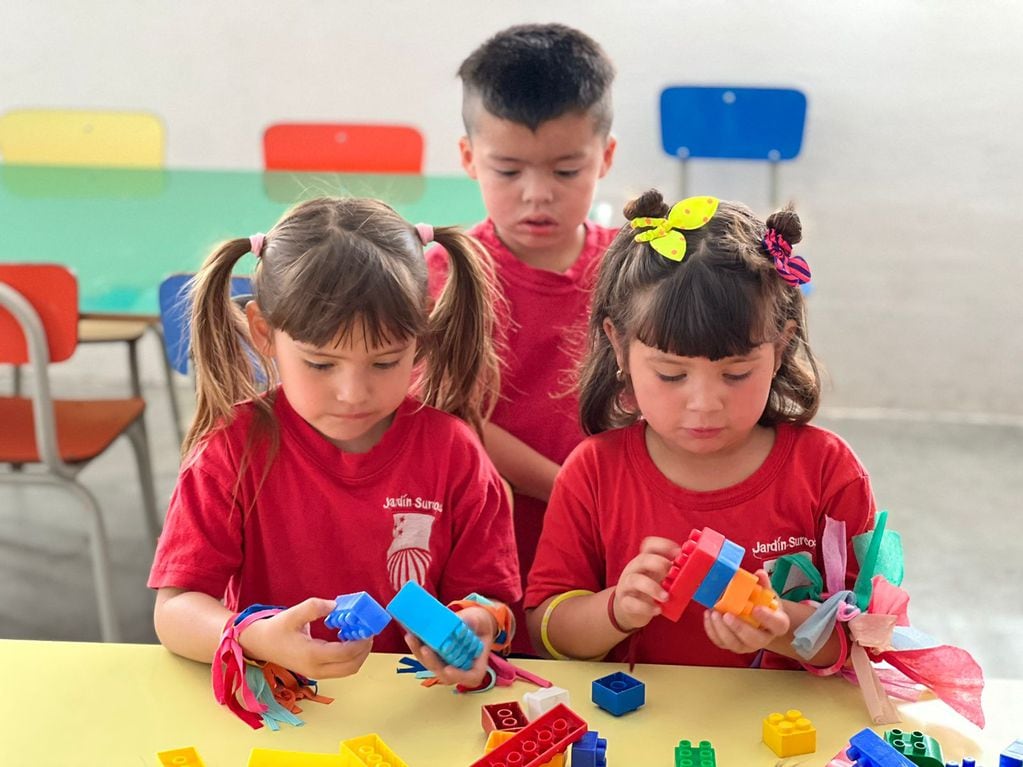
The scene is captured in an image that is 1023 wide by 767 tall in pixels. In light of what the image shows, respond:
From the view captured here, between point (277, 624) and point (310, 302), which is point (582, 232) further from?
point (277, 624)

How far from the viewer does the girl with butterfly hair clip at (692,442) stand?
1207mm

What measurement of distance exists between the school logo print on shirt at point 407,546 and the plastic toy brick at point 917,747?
53cm

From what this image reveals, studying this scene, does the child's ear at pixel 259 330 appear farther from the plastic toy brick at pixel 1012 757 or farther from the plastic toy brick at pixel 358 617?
the plastic toy brick at pixel 1012 757

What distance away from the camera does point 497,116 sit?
1.70 metres

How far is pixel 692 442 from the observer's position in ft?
4.07

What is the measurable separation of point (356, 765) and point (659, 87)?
324cm

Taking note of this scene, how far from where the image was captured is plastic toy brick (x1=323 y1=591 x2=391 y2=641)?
100cm

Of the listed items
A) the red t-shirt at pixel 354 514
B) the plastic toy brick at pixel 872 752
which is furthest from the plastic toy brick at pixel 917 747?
the red t-shirt at pixel 354 514

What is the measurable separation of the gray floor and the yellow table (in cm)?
156

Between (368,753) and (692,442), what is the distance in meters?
0.46

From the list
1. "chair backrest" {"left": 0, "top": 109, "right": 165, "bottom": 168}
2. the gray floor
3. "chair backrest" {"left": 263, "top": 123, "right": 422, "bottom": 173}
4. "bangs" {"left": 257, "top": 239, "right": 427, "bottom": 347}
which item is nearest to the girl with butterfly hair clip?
"bangs" {"left": 257, "top": 239, "right": 427, "bottom": 347}

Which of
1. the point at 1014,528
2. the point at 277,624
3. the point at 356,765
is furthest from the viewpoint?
the point at 1014,528

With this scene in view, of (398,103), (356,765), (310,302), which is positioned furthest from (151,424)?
(356,765)

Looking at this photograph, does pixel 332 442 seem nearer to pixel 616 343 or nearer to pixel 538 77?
pixel 616 343
